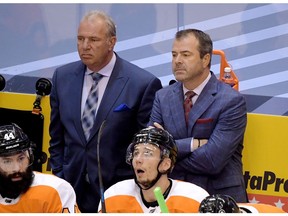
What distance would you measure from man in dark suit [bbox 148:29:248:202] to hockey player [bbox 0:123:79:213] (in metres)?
0.68

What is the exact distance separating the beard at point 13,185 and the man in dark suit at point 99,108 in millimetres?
619

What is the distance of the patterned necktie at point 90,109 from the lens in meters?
6.14

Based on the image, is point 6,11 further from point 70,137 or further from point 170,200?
point 170,200

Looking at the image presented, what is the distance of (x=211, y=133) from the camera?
231 inches

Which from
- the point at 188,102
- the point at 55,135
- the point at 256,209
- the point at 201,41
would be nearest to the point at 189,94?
the point at 188,102

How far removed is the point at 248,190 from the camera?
6480mm

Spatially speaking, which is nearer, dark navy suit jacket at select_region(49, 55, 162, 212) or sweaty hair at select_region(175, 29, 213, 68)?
sweaty hair at select_region(175, 29, 213, 68)

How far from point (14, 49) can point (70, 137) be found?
2.07 m

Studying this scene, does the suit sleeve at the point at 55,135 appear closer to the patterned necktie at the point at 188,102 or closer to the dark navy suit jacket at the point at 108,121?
the dark navy suit jacket at the point at 108,121

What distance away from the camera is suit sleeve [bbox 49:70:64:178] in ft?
20.5

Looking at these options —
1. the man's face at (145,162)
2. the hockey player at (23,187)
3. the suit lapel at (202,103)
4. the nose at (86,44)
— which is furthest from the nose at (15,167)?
the suit lapel at (202,103)

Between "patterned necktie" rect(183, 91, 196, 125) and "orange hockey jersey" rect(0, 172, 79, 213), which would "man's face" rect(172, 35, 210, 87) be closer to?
"patterned necktie" rect(183, 91, 196, 125)

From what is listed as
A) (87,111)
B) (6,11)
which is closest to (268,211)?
(87,111)

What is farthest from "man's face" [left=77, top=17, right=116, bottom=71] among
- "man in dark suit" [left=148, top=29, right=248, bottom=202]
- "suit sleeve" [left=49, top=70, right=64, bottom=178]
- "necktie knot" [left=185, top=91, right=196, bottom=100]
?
"necktie knot" [left=185, top=91, right=196, bottom=100]
